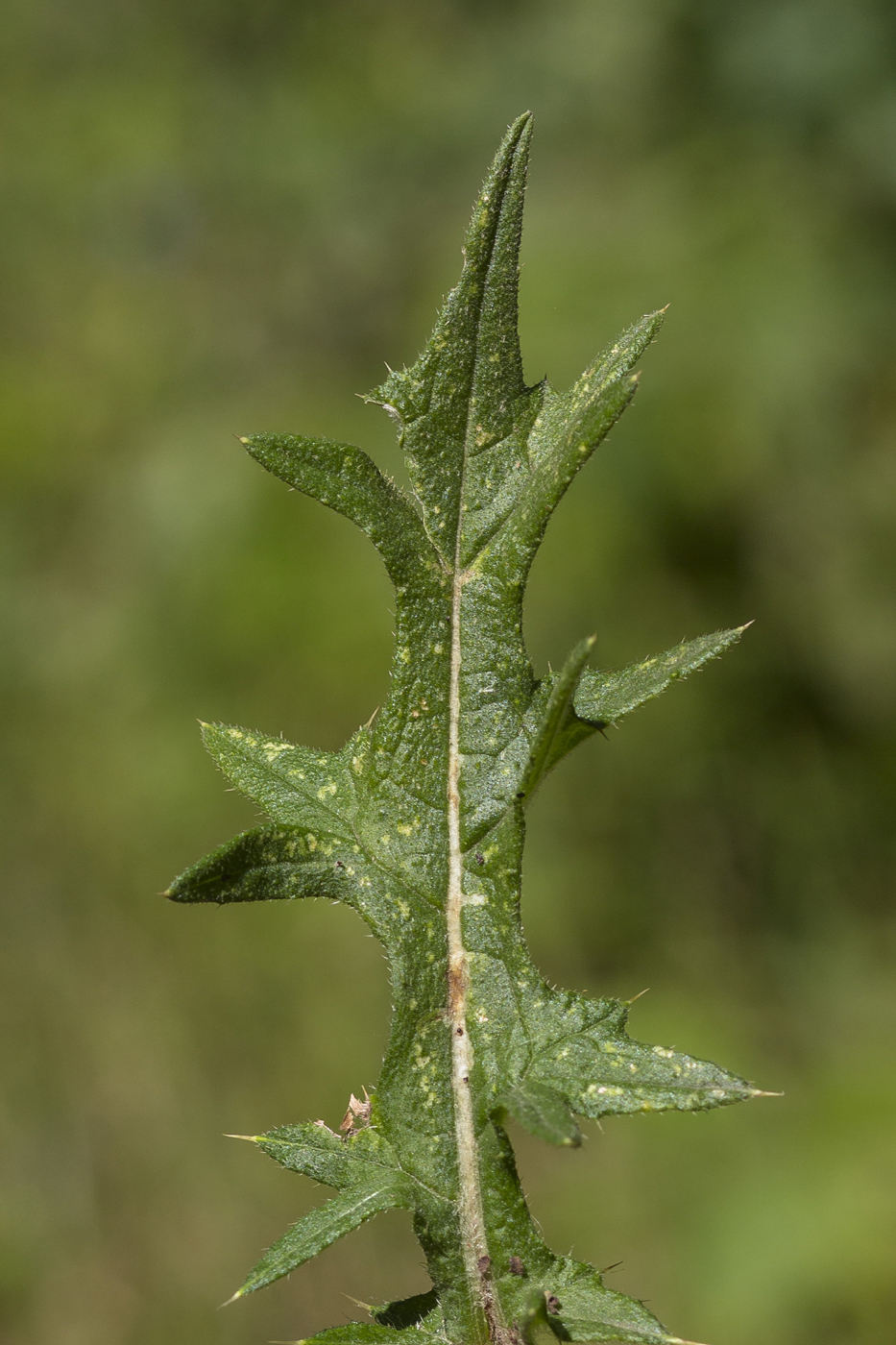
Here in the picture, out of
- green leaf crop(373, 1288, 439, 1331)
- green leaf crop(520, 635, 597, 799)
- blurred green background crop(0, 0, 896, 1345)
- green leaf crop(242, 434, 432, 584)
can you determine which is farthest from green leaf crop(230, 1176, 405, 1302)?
blurred green background crop(0, 0, 896, 1345)

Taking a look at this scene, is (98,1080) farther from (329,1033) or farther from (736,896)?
(736,896)

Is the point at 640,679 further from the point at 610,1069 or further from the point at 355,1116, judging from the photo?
the point at 355,1116

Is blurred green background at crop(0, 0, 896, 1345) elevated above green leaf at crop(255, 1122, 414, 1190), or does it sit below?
above

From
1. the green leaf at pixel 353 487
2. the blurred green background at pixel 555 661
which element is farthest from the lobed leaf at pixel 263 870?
the blurred green background at pixel 555 661

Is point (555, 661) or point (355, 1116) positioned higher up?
point (555, 661)

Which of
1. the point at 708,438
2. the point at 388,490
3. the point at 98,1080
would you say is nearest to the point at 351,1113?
the point at 388,490

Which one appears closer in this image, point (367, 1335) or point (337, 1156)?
point (367, 1335)

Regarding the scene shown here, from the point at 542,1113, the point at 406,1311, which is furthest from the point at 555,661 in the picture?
the point at 542,1113

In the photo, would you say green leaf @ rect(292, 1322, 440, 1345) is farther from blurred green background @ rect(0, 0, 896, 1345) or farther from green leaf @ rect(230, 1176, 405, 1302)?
blurred green background @ rect(0, 0, 896, 1345)
